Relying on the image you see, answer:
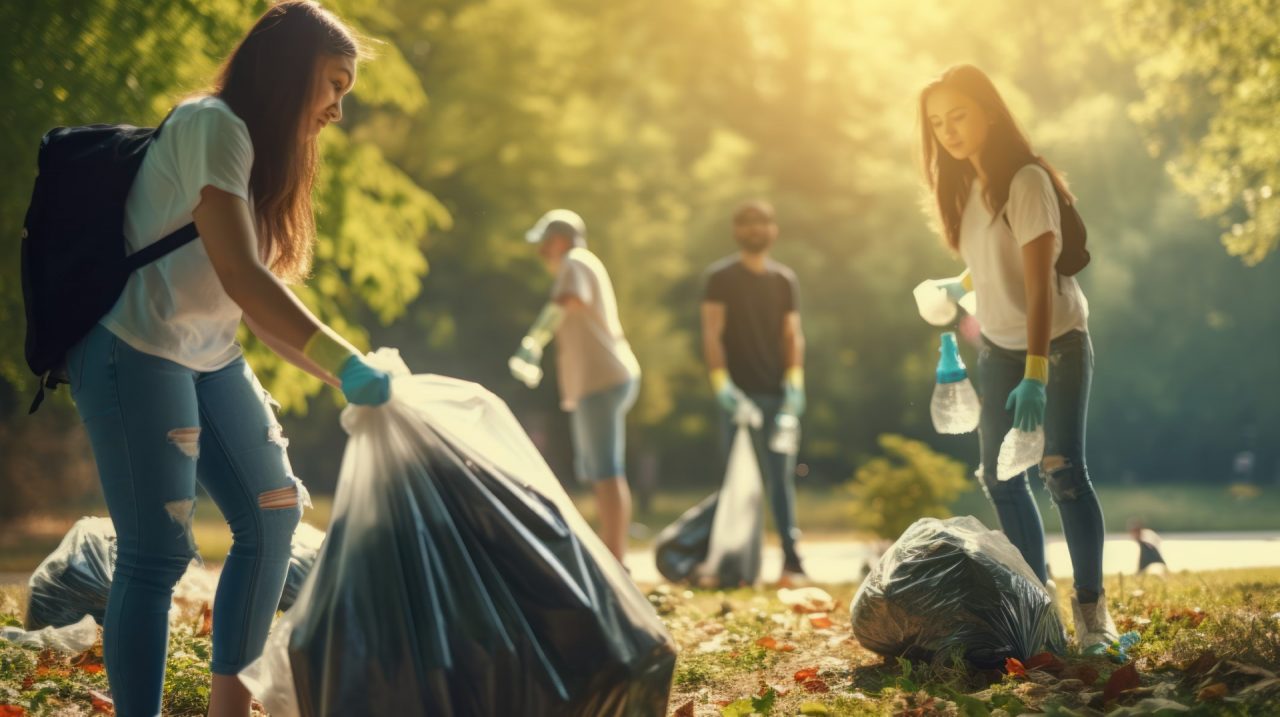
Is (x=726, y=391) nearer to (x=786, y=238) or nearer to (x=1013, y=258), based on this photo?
(x=1013, y=258)

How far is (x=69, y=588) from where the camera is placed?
4.86 meters

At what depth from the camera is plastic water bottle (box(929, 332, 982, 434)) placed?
455cm

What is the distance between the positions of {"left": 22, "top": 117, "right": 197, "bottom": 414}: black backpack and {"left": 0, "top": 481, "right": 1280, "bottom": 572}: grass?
6265mm

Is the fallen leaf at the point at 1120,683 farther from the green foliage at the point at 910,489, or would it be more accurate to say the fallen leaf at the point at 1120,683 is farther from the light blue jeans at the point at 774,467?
the green foliage at the point at 910,489

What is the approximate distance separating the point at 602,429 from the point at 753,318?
130cm

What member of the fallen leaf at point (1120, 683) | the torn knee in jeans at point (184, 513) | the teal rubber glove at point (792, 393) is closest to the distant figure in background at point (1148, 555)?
the teal rubber glove at point (792, 393)

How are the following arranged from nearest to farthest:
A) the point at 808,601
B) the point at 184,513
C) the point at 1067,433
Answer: the point at 184,513
the point at 1067,433
the point at 808,601

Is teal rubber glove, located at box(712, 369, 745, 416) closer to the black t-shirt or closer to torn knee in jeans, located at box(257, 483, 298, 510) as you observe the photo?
the black t-shirt

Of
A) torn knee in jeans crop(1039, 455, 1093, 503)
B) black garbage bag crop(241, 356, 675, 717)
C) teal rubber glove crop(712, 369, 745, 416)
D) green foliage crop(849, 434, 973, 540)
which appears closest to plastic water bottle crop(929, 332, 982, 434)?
torn knee in jeans crop(1039, 455, 1093, 503)

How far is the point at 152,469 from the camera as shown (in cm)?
298

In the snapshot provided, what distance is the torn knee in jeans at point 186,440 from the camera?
2998 mm

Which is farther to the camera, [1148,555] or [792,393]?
[792,393]

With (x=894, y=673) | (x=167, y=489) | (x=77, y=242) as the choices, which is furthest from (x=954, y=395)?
(x=77, y=242)

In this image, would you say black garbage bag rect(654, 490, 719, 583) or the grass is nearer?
black garbage bag rect(654, 490, 719, 583)
